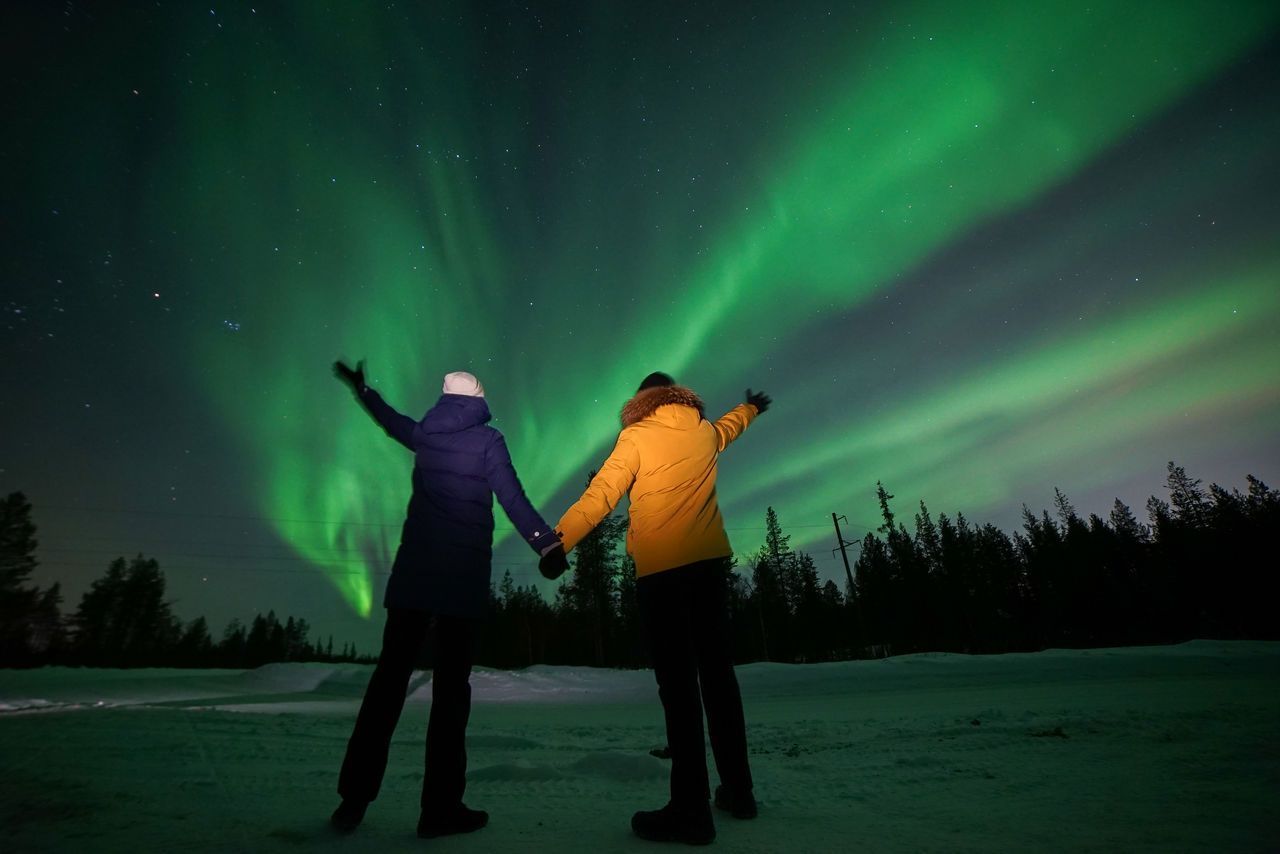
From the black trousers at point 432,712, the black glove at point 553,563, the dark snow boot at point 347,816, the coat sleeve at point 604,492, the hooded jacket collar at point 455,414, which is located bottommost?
the dark snow boot at point 347,816

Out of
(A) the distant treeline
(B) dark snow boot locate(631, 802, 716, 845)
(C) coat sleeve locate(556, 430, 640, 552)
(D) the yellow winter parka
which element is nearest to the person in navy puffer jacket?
(C) coat sleeve locate(556, 430, 640, 552)

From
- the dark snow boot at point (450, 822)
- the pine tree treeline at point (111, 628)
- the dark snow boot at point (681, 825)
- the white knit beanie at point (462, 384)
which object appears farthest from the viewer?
the pine tree treeline at point (111, 628)

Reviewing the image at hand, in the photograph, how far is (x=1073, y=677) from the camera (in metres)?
11.0

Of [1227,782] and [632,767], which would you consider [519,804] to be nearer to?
[632,767]

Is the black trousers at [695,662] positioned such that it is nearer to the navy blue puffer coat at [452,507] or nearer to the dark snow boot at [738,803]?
the dark snow boot at [738,803]

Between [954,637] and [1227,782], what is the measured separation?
59185 millimetres

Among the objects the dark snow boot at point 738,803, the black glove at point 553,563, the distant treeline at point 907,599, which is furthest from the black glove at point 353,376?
the distant treeline at point 907,599

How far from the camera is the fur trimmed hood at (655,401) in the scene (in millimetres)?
3096

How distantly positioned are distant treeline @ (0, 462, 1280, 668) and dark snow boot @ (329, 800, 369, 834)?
122 ft

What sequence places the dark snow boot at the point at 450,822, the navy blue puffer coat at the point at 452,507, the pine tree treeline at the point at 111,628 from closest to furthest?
the dark snow boot at the point at 450,822 → the navy blue puffer coat at the point at 452,507 → the pine tree treeline at the point at 111,628

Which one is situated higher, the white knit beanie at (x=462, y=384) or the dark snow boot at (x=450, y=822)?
the white knit beanie at (x=462, y=384)

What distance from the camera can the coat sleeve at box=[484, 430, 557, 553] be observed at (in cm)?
289

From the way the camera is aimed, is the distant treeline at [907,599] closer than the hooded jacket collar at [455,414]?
No

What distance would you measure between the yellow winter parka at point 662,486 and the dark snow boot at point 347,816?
1.45 metres
